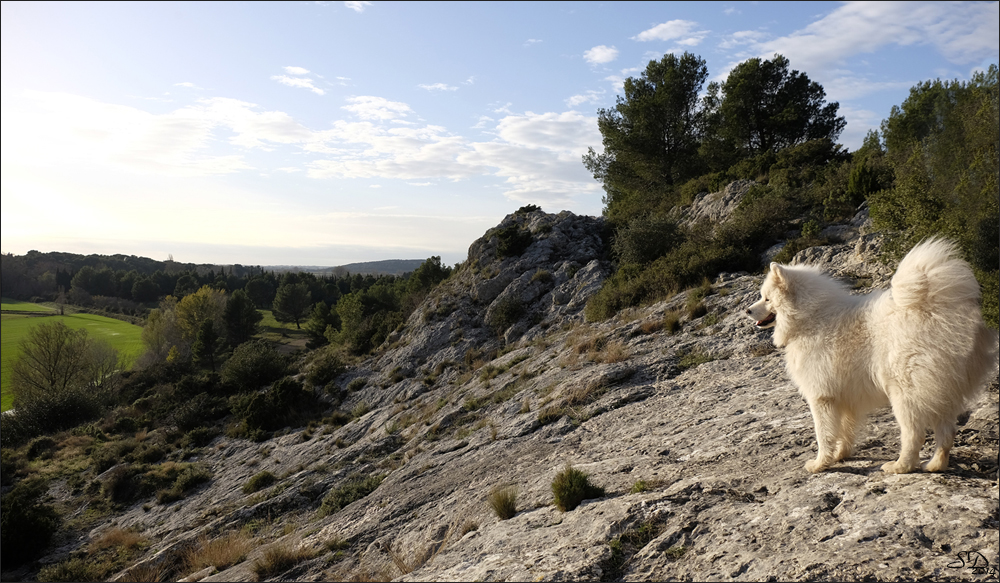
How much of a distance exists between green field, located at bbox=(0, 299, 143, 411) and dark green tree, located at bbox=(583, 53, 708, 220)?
58.1 meters

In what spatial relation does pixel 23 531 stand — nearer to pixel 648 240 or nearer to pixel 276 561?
pixel 276 561

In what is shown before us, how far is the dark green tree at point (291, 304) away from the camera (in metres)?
83.2

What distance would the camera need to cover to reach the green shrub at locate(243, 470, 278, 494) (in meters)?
16.2

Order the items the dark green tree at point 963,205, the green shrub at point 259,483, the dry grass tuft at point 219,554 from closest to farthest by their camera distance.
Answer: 1. the dry grass tuft at point 219,554
2. the dark green tree at point 963,205
3. the green shrub at point 259,483

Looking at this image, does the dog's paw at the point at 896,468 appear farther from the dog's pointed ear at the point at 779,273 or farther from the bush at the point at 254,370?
the bush at the point at 254,370

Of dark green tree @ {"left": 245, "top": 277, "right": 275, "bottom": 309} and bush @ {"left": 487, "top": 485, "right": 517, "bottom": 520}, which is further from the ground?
dark green tree @ {"left": 245, "top": 277, "right": 275, "bottom": 309}

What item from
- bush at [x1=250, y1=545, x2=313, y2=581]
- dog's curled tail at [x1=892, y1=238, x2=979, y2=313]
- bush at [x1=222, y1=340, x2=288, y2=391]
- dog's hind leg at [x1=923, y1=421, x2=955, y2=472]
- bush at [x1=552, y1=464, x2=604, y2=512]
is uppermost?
dog's curled tail at [x1=892, y1=238, x2=979, y2=313]

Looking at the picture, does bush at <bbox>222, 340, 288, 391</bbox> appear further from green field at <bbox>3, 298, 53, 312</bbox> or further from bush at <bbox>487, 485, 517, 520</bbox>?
green field at <bbox>3, 298, 53, 312</bbox>

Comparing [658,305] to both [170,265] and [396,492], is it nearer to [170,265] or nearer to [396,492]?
[396,492]

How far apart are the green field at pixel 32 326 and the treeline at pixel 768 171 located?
190 ft

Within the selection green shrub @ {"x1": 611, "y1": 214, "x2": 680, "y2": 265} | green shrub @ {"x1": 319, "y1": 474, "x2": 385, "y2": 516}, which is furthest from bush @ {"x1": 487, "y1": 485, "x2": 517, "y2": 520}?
green shrub @ {"x1": 611, "y1": 214, "x2": 680, "y2": 265}

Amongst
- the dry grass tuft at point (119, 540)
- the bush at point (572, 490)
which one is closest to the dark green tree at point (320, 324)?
the dry grass tuft at point (119, 540)

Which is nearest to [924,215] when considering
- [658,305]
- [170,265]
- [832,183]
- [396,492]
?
[658,305]

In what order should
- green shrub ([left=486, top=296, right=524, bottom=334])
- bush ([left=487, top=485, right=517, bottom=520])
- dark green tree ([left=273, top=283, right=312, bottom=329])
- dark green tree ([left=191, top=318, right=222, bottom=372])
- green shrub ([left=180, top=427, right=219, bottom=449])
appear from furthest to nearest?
1. dark green tree ([left=273, top=283, right=312, bottom=329])
2. dark green tree ([left=191, top=318, right=222, bottom=372])
3. green shrub ([left=180, top=427, right=219, bottom=449])
4. green shrub ([left=486, top=296, right=524, bottom=334])
5. bush ([left=487, top=485, right=517, bottom=520])
